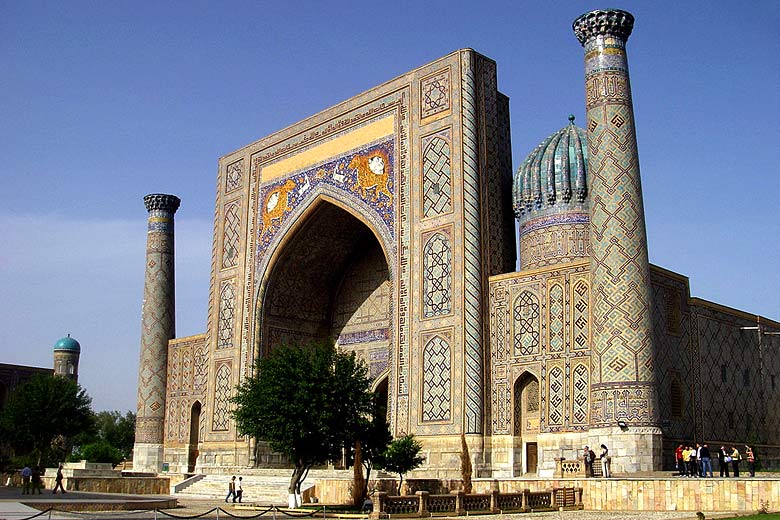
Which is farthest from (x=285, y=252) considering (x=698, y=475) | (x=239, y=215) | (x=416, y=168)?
(x=698, y=475)

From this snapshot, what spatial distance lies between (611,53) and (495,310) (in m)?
4.07

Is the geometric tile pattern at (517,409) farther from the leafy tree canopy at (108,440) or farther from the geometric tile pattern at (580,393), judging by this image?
the leafy tree canopy at (108,440)

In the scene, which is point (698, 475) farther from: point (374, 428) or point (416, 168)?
point (416, 168)

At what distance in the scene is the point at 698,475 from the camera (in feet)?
36.2

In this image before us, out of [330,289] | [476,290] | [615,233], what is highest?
[330,289]

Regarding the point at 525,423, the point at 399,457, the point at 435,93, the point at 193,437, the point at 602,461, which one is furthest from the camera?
the point at 193,437

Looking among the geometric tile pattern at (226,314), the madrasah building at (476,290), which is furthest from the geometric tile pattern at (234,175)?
the geometric tile pattern at (226,314)

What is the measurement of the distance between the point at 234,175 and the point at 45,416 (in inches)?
289

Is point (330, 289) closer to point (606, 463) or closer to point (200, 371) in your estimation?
point (200, 371)

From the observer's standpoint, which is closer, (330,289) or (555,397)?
(555,397)

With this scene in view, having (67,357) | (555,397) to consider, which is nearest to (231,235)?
(555,397)

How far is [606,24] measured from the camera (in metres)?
12.8

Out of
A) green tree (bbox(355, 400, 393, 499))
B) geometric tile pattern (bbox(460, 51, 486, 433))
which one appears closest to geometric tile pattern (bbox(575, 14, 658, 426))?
geometric tile pattern (bbox(460, 51, 486, 433))

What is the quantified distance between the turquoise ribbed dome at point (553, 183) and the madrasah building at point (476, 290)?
4 centimetres
